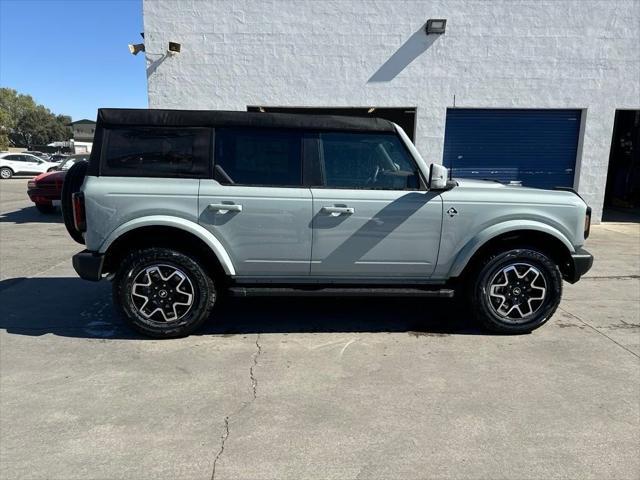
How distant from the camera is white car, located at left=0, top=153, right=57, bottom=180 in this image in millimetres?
27328

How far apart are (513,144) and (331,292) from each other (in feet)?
27.7

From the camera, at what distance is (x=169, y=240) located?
4.11 meters

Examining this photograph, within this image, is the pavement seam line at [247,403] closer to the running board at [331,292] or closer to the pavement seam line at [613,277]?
the running board at [331,292]

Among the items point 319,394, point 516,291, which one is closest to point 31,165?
point 319,394

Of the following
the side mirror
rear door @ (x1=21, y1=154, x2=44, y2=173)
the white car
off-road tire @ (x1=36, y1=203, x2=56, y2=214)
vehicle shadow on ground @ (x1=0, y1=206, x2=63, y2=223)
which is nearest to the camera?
the side mirror

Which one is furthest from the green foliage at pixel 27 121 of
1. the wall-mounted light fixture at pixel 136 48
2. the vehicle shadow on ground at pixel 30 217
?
the wall-mounted light fixture at pixel 136 48

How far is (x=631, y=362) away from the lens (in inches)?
149

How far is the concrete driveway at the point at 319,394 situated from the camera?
254cm

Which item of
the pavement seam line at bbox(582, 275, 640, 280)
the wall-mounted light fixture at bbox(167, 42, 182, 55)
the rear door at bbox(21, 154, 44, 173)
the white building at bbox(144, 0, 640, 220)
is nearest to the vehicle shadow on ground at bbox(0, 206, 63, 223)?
the white building at bbox(144, 0, 640, 220)

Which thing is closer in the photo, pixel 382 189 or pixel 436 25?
pixel 382 189

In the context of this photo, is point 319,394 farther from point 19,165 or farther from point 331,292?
point 19,165

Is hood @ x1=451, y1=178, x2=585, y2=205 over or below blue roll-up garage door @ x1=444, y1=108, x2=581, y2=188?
below

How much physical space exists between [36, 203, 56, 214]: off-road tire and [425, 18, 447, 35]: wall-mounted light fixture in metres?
10.2

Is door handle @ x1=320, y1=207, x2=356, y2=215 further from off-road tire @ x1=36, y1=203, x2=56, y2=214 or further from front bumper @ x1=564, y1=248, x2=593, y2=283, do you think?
off-road tire @ x1=36, y1=203, x2=56, y2=214
